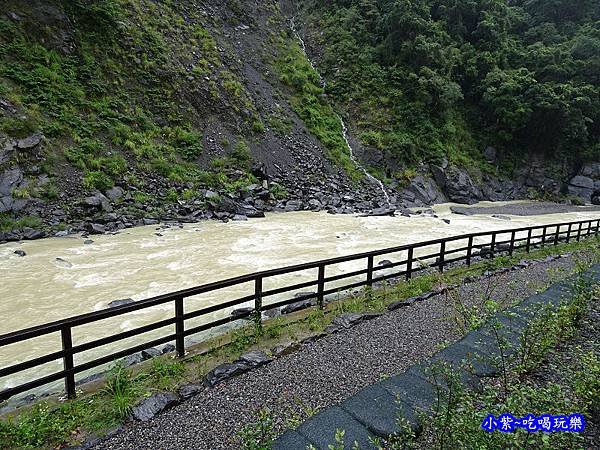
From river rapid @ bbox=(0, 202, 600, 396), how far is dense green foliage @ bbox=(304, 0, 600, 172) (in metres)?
18.2

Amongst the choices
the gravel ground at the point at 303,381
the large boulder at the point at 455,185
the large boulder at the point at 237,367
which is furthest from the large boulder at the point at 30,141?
the large boulder at the point at 455,185

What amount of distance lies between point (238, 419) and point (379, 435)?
1.55m

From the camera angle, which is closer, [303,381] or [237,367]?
[303,381]

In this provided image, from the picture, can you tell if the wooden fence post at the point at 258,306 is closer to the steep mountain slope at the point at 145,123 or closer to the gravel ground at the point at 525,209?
the steep mountain slope at the point at 145,123

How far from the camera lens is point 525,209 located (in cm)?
3041

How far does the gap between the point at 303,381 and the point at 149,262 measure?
30.3ft

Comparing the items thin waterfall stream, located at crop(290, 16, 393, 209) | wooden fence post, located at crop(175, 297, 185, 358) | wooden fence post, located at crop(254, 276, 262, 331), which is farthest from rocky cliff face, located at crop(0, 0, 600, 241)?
wooden fence post, located at crop(175, 297, 185, 358)

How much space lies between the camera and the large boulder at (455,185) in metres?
31.6

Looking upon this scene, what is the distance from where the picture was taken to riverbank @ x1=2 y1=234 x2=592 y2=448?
12.3ft

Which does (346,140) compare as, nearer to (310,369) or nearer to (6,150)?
(6,150)

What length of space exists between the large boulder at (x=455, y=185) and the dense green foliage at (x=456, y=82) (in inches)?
69.9

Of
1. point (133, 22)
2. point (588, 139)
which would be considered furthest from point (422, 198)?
point (133, 22)

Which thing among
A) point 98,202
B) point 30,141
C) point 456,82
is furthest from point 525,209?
point 30,141

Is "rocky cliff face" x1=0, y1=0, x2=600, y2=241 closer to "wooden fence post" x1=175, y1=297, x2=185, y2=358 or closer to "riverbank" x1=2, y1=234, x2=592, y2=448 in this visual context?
"wooden fence post" x1=175, y1=297, x2=185, y2=358
